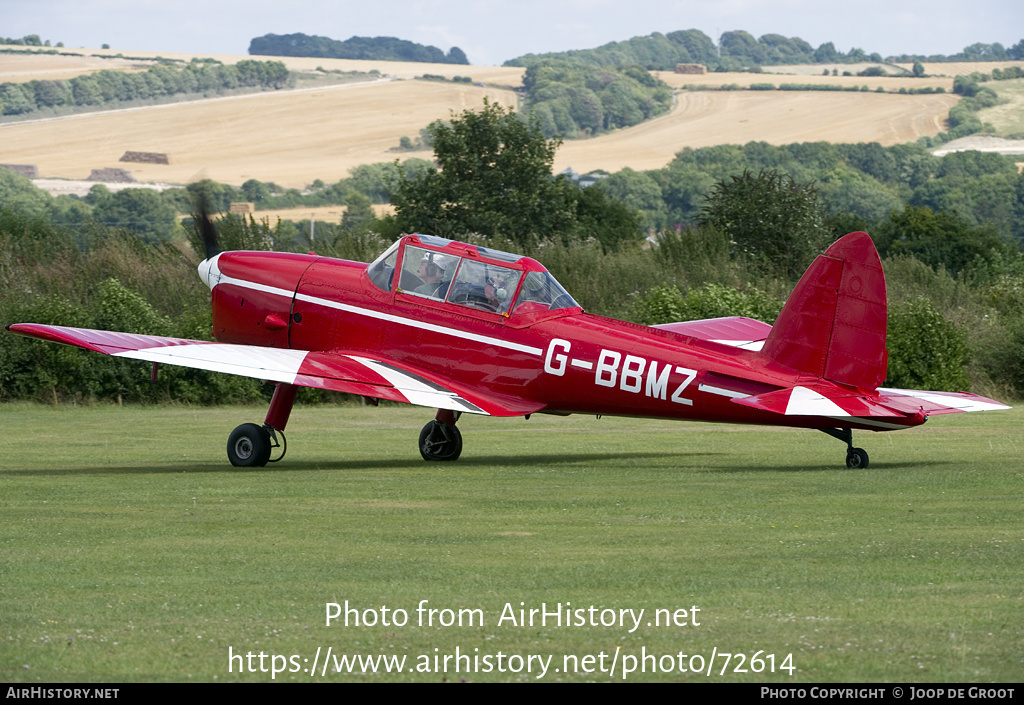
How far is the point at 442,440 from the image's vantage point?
48.6 feet

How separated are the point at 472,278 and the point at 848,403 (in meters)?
4.12

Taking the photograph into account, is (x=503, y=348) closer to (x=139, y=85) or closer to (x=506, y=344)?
(x=506, y=344)

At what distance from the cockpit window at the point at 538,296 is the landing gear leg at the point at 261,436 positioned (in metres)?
2.57

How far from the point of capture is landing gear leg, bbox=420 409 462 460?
1482cm

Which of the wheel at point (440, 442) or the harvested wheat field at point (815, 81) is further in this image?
the harvested wheat field at point (815, 81)

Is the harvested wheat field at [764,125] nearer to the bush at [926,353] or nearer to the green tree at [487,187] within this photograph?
the green tree at [487,187]

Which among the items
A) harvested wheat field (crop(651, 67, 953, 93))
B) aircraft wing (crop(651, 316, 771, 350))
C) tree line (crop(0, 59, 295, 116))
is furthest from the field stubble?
aircraft wing (crop(651, 316, 771, 350))

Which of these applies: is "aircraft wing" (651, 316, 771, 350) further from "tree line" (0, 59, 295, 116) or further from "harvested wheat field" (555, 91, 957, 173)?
"tree line" (0, 59, 295, 116)

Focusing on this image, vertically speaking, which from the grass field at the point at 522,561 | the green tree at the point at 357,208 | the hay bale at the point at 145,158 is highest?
the grass field at the point at 522,561

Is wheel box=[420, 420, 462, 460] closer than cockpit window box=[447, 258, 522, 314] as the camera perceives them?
No

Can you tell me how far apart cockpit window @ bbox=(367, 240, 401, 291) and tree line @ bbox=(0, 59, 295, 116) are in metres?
132

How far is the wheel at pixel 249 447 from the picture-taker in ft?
45.7

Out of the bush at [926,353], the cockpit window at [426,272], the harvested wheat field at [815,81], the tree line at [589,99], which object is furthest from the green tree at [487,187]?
the harvested wheat field at [815,81]
